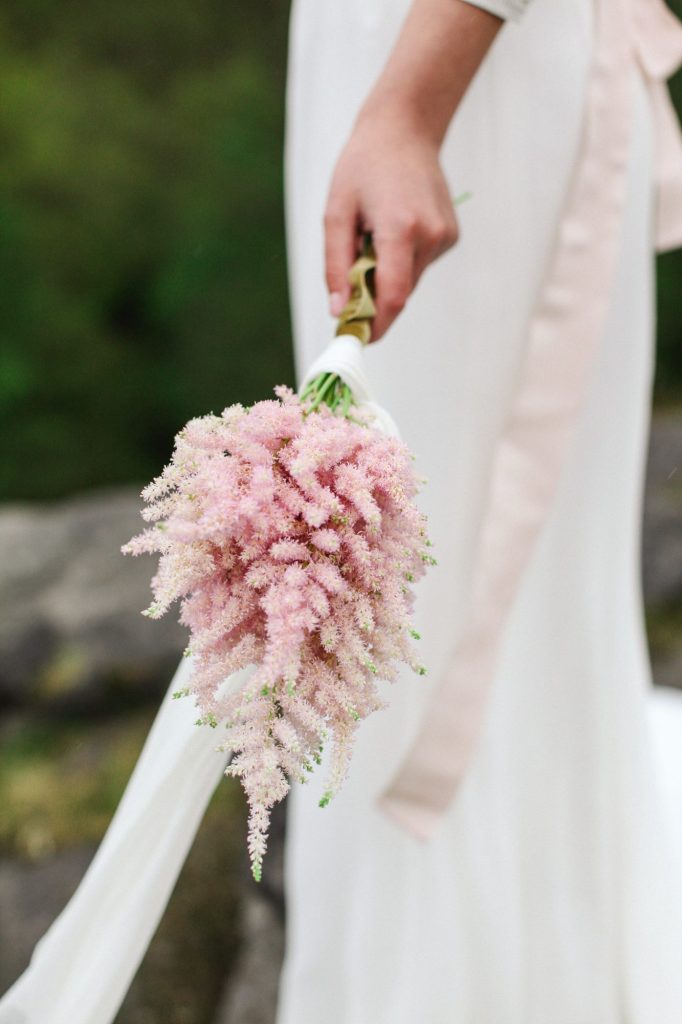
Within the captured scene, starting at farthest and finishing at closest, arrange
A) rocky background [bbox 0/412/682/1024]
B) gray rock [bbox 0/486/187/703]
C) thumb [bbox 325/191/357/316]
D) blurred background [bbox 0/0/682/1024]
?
blurred background [bbox 0/0/682/1024], gray rock [bbox 0/486/187/703], rocky background [bbox 0/412/682/1024], thumb [bbox 325/191/357/316]

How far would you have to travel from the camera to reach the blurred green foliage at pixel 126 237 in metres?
3.24

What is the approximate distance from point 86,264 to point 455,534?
232 centimetres

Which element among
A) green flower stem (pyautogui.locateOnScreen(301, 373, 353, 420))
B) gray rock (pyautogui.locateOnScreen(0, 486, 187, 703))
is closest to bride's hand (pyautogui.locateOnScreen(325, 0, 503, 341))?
green flower stem (pyautogui.locateOnScreen(301, 373, 353, 420))

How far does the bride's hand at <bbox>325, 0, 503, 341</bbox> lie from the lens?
35.6 inches

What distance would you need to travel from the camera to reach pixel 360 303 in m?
0.90

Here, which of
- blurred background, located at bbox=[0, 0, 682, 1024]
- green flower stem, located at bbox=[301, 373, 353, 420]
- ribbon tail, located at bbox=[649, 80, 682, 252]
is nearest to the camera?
green flower stem, located at bbox=[301, 373, 353, 420]

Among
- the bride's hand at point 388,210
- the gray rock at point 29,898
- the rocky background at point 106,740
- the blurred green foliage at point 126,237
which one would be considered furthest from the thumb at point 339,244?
the blurred green foliage at point 126,237

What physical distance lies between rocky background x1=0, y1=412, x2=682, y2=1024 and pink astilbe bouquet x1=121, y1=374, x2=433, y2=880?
48.2 inches

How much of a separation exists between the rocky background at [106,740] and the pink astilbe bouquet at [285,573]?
48.2 inches

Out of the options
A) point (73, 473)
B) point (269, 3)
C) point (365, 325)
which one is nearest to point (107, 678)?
point (73, 473)

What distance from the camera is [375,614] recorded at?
71 cm

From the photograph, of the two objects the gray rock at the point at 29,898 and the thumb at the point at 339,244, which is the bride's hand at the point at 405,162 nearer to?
the thumb at the point at 339,244

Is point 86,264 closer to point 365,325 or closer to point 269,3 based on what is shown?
point 269,3

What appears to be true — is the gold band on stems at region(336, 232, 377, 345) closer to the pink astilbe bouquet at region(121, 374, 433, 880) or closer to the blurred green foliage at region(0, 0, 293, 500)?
the pink astilbe bouquet at region(121, 374, 433, 880)
